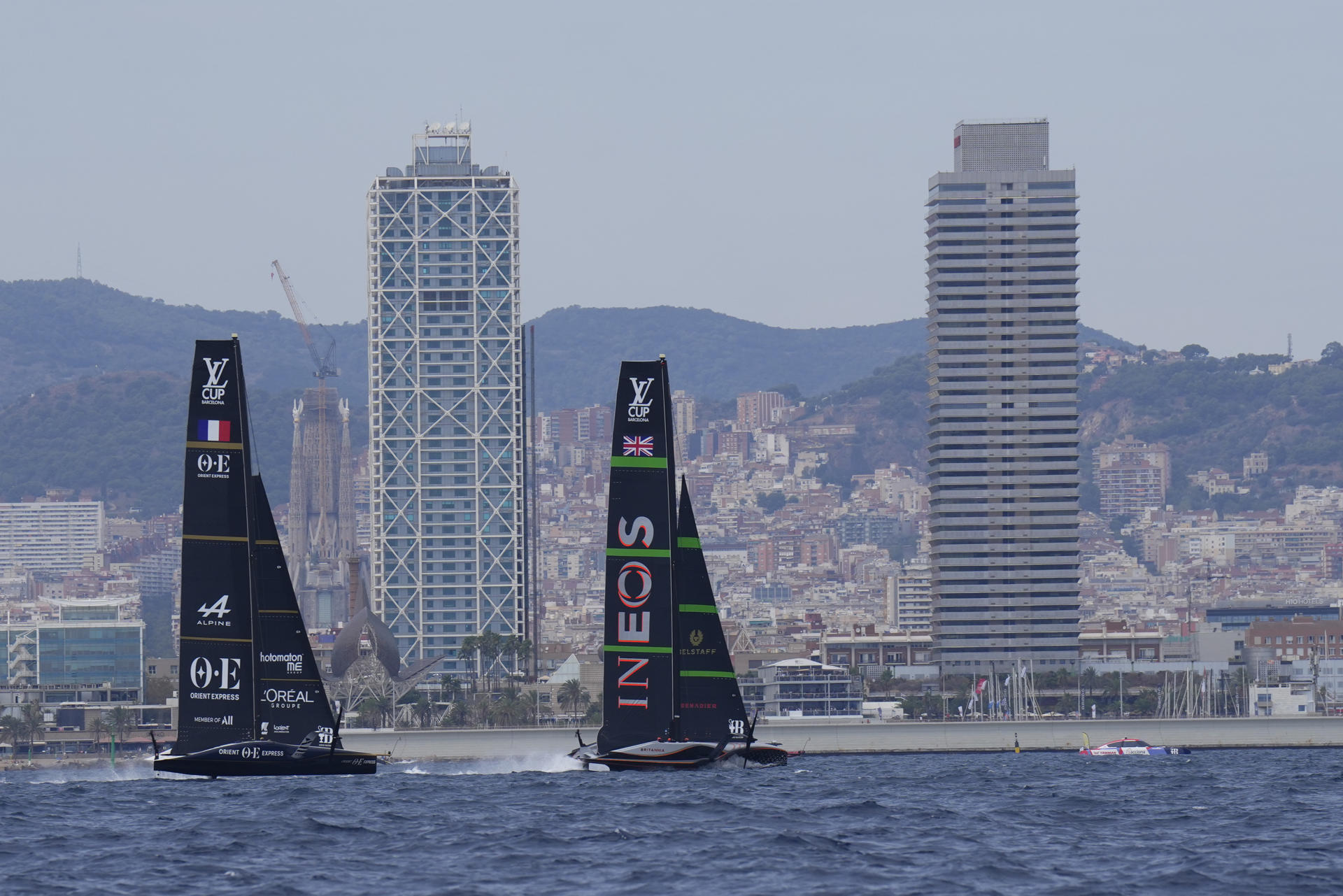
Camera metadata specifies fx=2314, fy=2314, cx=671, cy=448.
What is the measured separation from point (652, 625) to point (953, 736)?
10500 centimetres

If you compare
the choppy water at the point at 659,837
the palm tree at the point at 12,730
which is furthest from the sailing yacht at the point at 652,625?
the palm tree at the point at 12,730

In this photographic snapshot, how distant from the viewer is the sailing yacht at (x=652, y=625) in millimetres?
67938

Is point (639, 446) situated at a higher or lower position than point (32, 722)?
higher

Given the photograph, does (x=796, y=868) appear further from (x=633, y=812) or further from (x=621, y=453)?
(x=621, y=453)

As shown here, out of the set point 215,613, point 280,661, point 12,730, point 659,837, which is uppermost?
point 215,613

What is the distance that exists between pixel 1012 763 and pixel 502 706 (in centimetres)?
8736

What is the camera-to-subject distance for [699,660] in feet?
226

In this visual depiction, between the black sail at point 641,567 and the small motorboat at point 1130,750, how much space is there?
8164 cm

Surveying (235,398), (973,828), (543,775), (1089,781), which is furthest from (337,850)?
(1089,781)

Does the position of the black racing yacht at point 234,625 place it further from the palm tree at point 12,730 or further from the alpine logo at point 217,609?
the palm tree at point 12,730

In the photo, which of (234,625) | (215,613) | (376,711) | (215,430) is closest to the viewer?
(215,430)

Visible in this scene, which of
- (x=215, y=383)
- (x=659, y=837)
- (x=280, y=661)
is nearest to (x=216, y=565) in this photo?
(x=280, y=661)

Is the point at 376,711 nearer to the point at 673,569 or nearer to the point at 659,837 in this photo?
the point at 673,569

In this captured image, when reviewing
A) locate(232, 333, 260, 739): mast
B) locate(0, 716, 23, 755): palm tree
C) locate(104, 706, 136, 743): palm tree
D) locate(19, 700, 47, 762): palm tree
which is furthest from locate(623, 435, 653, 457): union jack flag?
locate(104, 706, 136, 743): palm tree
